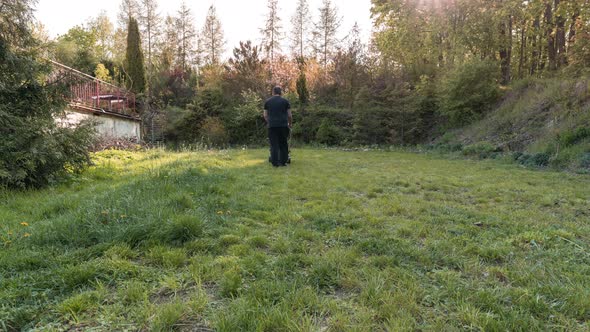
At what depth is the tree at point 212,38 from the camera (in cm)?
2878

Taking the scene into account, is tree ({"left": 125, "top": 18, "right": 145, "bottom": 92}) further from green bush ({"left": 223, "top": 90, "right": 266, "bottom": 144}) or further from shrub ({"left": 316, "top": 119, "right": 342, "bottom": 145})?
shrub ({"left": 316, "top": 119, "right": 342, "bottom": 145})

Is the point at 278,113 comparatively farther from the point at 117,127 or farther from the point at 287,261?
the point at 117,127

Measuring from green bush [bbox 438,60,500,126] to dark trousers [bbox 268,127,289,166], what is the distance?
30.4ft

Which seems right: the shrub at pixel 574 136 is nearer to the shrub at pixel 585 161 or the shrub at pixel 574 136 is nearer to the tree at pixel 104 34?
the shrub at pixel 585 161

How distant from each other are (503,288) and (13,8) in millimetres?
6910

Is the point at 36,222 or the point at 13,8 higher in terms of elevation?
the point at 13,8

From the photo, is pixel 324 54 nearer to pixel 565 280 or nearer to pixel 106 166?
pixel 106 166

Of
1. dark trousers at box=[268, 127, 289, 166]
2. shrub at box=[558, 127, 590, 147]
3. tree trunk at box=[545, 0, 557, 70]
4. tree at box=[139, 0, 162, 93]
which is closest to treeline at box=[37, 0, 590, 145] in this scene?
tree trunk at box=[545, 0, 557, 70]

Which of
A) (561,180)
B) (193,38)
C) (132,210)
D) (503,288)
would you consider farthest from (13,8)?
(193,38)

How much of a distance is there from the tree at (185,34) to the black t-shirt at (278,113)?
24325 mm

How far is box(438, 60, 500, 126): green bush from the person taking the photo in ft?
43.5

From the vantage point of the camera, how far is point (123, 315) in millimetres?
1772

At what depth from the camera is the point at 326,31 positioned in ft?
84.5

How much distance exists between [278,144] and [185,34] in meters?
25.9
